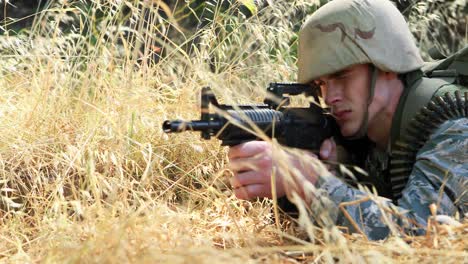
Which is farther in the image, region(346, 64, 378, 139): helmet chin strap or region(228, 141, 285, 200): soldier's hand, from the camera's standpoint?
region(346, 64, 378, 139): helmet chin strap

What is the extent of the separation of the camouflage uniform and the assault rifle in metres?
0.15

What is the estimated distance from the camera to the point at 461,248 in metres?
1.78

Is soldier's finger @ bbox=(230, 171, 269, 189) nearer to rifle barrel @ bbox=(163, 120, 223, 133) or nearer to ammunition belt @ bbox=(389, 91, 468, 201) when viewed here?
rifle barrel @ bbox=(163, 120, 223, 133)

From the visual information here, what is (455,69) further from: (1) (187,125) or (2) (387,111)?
(1) (187,125)

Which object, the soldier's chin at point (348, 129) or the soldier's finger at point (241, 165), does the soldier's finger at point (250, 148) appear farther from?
the soldier's chin at point (348, 129)

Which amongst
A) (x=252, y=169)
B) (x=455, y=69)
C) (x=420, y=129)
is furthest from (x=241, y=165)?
(x=455, y=69)

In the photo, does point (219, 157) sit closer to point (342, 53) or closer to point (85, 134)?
point (85, 134)

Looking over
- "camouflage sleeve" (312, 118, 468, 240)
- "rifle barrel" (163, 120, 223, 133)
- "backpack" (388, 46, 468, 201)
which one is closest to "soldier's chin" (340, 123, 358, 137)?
"backpack" (388, 46, 468, 201)

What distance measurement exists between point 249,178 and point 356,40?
2.43 ft

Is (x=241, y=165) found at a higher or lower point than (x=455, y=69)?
lower

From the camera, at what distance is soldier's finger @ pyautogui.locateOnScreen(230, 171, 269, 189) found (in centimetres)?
228

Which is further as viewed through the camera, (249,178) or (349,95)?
(349,95)

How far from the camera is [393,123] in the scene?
2621 millimetres

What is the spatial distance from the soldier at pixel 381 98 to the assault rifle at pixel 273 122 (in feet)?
0.18
